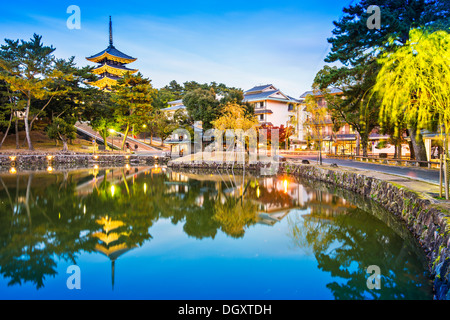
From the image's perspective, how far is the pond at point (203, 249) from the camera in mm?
6270

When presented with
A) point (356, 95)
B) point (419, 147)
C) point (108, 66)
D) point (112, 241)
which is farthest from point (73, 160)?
point (419, 147)

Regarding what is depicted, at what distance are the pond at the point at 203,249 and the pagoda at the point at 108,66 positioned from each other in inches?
1798

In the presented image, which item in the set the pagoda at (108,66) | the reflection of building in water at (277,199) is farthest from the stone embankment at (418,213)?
the pagoda at (108,66)

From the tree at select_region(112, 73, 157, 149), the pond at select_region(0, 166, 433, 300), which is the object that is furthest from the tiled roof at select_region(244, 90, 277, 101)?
the pond at select_region(0, 166, 433, 300)

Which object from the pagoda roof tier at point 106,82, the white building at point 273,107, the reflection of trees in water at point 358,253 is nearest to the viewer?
the reflection of trees in water at point 358,253

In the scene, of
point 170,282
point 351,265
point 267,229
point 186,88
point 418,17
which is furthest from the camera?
point 186,88

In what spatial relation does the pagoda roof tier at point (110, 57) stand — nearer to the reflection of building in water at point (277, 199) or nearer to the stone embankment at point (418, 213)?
the reflection of building in water at point (277, 199)

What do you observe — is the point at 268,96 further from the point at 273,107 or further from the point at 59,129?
the point at 59,129

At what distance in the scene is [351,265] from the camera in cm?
747

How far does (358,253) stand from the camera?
27.1ft

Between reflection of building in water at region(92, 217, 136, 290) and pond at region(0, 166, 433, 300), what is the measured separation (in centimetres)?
3

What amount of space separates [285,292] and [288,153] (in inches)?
1469

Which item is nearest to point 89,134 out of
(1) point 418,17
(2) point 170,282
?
(1) point 418,17
